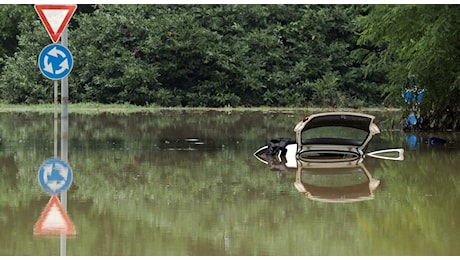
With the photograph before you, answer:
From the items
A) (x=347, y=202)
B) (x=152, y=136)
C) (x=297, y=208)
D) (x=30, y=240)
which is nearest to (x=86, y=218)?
(x=30, y=240)

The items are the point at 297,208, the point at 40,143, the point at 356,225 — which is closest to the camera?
the point at 356,225

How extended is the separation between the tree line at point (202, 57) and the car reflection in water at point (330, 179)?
841 inches

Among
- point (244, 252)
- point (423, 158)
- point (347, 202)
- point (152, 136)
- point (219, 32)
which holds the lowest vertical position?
point (244, 252)

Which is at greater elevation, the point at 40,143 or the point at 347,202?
the point at 40,143

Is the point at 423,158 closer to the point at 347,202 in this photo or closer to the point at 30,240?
the point at 347,202

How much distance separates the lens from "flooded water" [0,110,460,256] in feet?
31.8

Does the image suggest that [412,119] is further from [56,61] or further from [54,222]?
[54,222]

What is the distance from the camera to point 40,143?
2181 cm

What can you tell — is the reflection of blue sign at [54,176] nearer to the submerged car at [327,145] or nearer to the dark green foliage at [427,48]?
the submerged car at [327,145]

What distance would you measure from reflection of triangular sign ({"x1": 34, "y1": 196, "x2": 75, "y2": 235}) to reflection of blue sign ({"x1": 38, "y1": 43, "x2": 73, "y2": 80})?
7.07ft

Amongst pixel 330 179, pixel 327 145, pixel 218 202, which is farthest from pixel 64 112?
pixel 327 145

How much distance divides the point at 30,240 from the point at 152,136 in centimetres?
1501

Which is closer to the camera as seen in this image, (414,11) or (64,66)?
(64,66)

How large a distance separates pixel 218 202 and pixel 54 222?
2.65 metres
